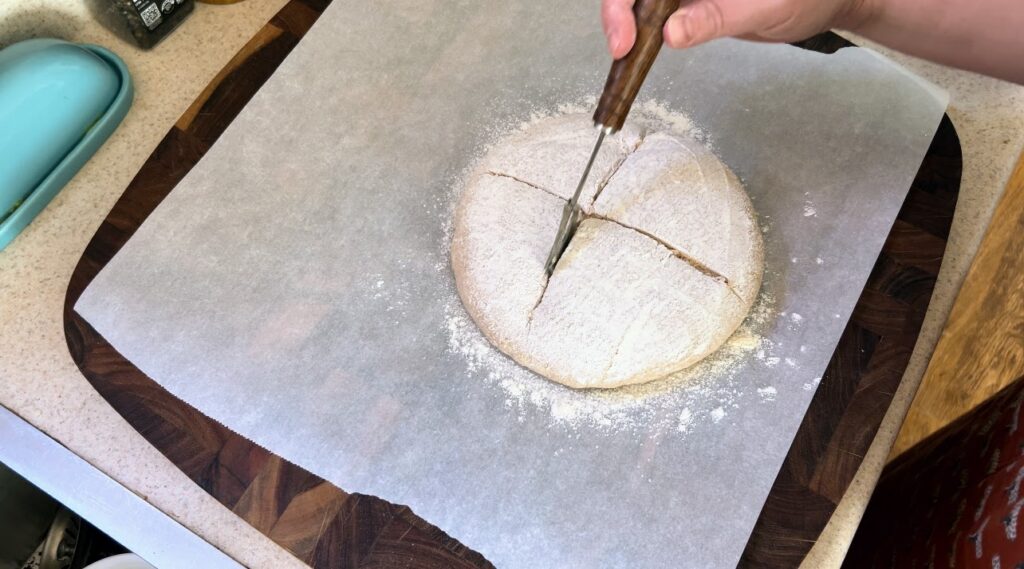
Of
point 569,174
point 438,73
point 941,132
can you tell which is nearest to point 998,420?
point 941,132

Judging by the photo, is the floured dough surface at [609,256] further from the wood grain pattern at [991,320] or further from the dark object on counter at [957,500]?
the wood grain pattern at [991,320]

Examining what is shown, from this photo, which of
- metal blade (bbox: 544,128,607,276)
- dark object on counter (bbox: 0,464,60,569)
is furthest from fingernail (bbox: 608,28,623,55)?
dark object on counter (bbox: 0,464,60,569)

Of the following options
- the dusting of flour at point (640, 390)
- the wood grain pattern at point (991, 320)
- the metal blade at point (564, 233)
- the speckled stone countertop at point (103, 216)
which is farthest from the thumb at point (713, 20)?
the wood grain pattern at point (991, 320)

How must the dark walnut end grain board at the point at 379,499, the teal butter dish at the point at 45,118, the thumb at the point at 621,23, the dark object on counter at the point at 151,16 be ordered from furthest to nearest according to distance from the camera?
the dark object on counter at the point at 151,16 → the teal butter dish at the point at 45,118 → the dark walnut end grain board at the point at 379,499 → the thumb at the point at 621,23

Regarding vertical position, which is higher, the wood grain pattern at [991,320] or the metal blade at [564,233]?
the metal blade at [564,233]

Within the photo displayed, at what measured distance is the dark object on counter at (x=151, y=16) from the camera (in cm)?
138

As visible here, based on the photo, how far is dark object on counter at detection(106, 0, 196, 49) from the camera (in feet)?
4.54

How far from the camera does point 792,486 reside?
1120 mm

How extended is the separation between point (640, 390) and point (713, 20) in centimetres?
58

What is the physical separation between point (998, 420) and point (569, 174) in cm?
79

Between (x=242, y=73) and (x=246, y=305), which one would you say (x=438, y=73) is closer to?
(x=242, y=73)

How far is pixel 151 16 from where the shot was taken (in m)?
1.41

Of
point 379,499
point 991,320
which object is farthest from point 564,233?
point 991,320

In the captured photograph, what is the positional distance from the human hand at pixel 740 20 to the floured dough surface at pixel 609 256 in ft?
0.80
